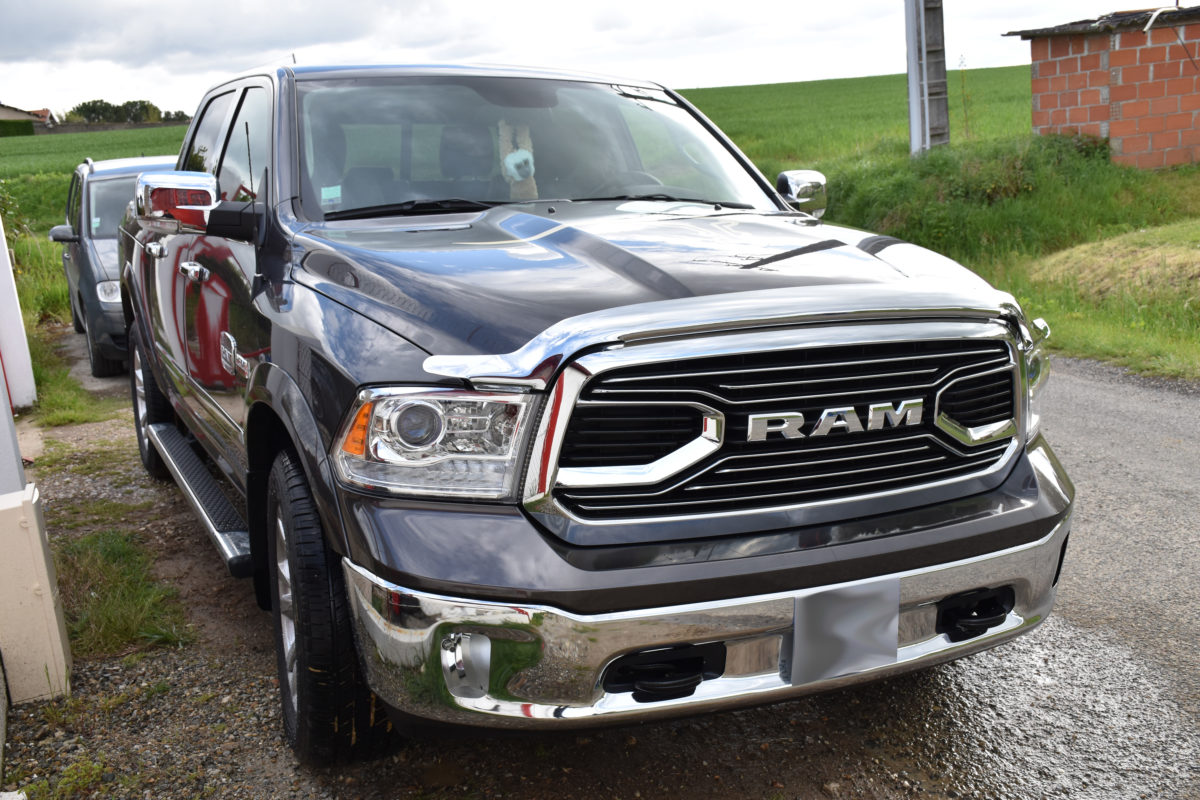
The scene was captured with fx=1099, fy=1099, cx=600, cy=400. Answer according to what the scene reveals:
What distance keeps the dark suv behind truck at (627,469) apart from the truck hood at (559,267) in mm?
11

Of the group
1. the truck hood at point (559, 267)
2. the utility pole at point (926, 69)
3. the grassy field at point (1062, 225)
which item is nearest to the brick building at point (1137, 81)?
the grassy field at point (1062, 225)

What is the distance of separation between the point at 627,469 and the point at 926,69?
15039 millimetres

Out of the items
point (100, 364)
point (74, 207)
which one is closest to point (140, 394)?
point (100, 364)

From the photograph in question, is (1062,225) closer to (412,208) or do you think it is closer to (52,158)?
(412,208)

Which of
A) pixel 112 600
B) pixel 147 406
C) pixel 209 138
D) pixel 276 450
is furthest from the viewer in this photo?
pixel 147 406

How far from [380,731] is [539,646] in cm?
79

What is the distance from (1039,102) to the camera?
14773 millimetres

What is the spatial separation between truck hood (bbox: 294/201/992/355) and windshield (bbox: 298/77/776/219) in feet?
0.72

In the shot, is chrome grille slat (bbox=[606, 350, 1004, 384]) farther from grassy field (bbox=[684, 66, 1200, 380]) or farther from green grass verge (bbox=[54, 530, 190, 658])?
grassy field (bbox=[684, 66, 1200, 380])

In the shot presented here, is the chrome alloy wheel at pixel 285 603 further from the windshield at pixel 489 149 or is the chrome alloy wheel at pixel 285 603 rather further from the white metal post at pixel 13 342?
the white metal post at pixel 13 342

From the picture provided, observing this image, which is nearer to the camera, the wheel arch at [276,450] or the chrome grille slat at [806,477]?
the chrome grille slat at [806,477]

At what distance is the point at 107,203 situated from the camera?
9430mm

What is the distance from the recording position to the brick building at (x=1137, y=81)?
43.8 feet

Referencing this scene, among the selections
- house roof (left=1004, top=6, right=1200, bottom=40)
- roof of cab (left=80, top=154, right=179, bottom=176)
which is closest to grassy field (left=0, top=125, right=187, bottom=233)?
roof of cab (left=80, top=154, right=179, bottom=176)
